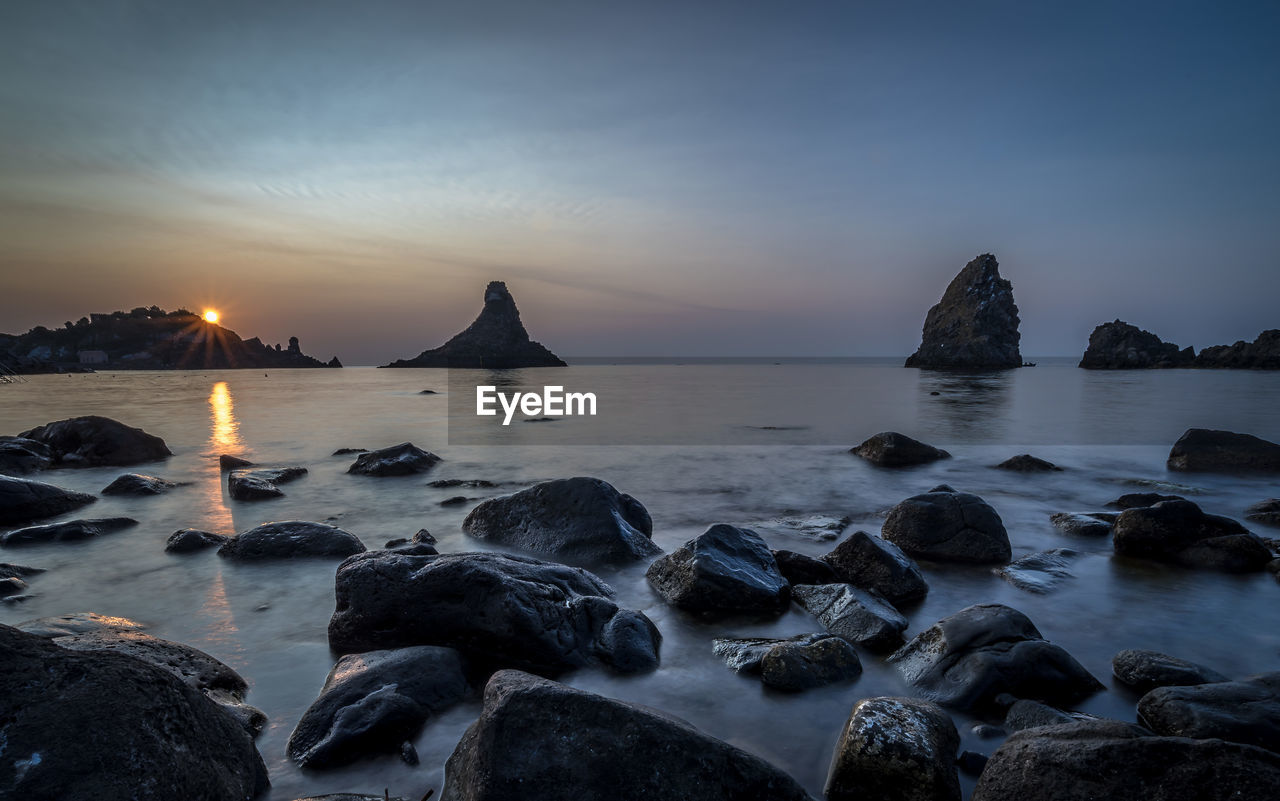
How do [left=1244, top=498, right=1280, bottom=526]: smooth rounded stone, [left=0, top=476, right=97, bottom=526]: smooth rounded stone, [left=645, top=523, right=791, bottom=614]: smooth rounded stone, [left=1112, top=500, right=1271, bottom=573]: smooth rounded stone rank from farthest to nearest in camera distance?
Result: [left=1244, top=498, right=1280, bottom=526]: smooth rounded stone < [left=0, top=476, right=97, bottom=526]: smooth rounded stone < [left=1112, top=500, right=1271, bottom=573]: smooth rounded stone < [left=645, top=523, right=791, bottom=614]: smooth rounded stone

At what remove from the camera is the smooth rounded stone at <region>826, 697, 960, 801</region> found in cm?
311

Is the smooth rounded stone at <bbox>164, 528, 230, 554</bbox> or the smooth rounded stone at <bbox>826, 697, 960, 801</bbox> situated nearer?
the smooth rounded stone at <bbox>826, 697, 960, 801</bbox>

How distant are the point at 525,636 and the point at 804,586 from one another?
2.81 meters

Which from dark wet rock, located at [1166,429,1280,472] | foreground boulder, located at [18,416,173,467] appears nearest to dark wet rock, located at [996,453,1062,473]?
dark wet rock, located at [1166,429,1280,472]

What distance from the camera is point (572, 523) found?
752 cm

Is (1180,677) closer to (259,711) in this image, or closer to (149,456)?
(259,711)

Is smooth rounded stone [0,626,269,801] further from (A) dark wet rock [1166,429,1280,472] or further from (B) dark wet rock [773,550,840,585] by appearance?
(A) dark wet rock [1166,429,1280,472]

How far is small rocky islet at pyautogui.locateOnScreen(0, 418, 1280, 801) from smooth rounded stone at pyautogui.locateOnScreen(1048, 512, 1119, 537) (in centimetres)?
5

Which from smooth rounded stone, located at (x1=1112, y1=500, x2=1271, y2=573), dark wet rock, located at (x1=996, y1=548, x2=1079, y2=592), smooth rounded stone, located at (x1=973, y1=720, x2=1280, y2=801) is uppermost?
smooth rounded stone, located at (x1=973, y1=720, x2=1280, y2=801)

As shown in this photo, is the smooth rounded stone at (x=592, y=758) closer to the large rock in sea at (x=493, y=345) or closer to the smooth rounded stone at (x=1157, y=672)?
the smooth rounded stone at (x=1157, y=672)

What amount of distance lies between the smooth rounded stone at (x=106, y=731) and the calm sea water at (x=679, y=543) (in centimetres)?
57

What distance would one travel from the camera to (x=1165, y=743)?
2.56 meters

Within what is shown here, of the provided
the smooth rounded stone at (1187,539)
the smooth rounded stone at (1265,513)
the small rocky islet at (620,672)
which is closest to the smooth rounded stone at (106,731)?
the small rocky islet at (620,672)

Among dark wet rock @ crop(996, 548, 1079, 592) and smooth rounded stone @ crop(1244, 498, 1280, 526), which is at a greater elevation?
smooth rounded stone @ crop(1244, 498, 1280, 526)
